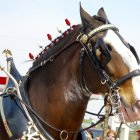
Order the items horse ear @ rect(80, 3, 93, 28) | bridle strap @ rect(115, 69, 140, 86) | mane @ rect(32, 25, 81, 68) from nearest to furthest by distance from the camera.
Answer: bridle strap @ rect(115, 69, 140, 86), horse ear @ rect(80, 3, 93, 28), mane @ rect(32, 25, 81, 68)

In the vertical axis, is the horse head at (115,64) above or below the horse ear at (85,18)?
below

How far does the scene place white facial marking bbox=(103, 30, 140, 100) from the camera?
3822mm

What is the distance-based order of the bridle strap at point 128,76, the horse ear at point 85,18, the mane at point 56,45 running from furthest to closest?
the mane at point 56,45, the horse ear at point 85,18, the bridle strap at point 128,76

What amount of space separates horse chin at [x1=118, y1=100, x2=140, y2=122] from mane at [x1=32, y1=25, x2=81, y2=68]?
3.38 ft

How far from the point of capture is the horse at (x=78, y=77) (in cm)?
389

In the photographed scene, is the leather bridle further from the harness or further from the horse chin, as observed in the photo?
the horse chin

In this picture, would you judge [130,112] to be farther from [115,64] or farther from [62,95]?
[62,95]

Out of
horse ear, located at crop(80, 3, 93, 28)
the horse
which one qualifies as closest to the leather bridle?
the horse

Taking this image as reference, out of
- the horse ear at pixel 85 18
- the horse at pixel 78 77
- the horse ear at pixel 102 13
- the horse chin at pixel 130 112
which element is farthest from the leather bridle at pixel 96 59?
the horse ear at pixel 102 13

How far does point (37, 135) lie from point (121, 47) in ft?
4.05

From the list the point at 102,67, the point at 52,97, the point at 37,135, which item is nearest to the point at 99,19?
the point at 102,67

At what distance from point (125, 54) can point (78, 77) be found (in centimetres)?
59

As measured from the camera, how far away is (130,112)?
12.8 ft

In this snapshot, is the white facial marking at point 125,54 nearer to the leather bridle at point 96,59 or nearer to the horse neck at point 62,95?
the leather bridle at point 96,59
